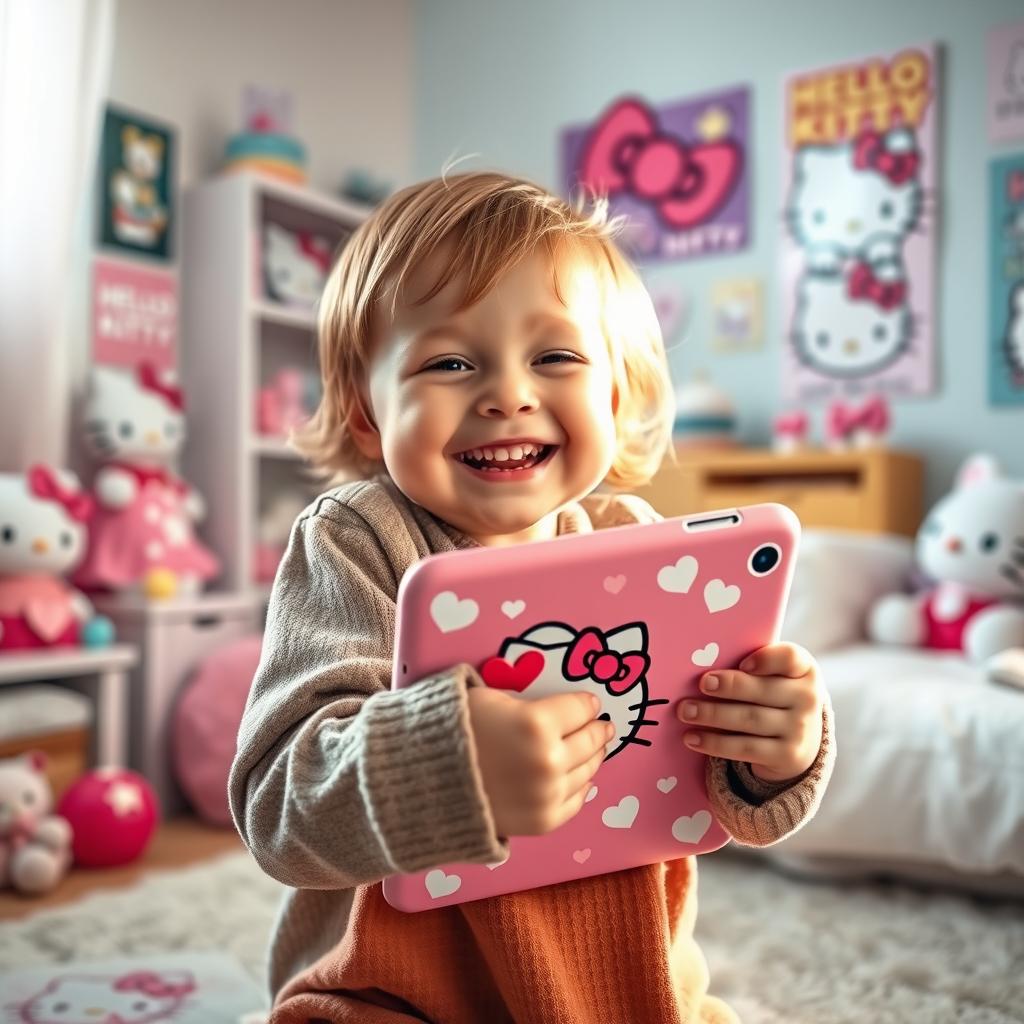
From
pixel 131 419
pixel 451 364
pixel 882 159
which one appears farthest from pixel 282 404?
pixel 451 364

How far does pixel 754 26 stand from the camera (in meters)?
2.54

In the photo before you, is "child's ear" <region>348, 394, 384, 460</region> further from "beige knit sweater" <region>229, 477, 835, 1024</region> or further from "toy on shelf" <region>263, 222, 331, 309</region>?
"toy on shelf" <region>263, 222, 331, 309</region>

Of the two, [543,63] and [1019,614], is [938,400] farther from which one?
[543,63]

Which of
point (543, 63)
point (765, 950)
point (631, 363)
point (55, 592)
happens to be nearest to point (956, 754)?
point (765, 950)

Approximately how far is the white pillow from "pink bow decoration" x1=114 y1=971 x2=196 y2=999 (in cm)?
105

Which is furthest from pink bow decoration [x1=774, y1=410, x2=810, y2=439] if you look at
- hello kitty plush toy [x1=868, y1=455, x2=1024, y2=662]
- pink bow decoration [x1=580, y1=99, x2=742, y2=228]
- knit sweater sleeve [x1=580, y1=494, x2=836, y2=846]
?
knit sweater sleeve [x1=580, y1=494, x2=836, y2=846]

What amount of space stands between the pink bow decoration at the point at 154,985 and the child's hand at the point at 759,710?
2.46 ft

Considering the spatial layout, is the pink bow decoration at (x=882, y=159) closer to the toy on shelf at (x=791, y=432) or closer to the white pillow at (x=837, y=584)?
the toy on shelf at (x=791, y=432)

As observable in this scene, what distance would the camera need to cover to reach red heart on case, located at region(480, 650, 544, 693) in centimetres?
58

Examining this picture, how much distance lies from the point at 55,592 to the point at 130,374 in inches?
23.2

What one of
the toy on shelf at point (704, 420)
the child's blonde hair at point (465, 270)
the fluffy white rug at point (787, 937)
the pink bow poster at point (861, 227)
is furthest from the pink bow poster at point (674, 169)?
the child's blonde hair at point (465, 270)

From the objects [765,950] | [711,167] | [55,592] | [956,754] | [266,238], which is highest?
[711,167]

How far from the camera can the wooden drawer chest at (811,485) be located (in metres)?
2.17

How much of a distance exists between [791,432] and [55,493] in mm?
1477
